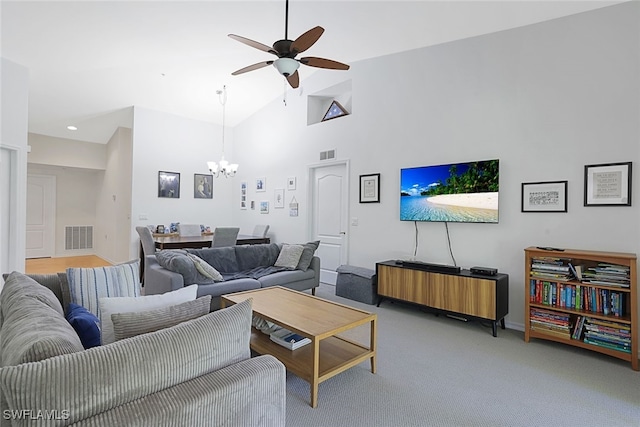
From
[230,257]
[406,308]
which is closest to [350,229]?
[406,308]

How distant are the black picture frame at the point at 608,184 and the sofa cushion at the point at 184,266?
161 inches

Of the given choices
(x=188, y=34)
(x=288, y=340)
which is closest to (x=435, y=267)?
(x=288, y=340)

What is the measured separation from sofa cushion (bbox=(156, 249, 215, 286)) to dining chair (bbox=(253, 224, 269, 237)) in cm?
278

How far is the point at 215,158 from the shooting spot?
7.39m

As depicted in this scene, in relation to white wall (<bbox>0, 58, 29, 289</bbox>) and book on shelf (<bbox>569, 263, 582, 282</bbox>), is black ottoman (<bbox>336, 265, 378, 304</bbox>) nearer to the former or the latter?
book on shelf (<bbox>569, 263, 582, 282</bbox>)

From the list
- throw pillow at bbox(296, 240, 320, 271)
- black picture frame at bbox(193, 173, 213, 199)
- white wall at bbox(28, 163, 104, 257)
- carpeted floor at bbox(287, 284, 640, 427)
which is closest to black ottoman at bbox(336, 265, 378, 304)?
throw pillow at bbox(296, 240, 320, 271)

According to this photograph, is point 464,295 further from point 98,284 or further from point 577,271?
point 98,284

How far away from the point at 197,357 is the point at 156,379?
15 centimetres

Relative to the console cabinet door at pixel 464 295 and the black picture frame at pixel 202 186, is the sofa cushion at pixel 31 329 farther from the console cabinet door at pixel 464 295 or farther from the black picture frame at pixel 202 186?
the black picture frame at pixel 202 186

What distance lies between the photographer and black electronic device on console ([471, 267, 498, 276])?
11.2 ft

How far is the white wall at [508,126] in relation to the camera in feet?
9.83

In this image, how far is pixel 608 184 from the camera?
300cm

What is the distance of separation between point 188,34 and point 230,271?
9.93ft

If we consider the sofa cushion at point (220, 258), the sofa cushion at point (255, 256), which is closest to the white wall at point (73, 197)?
the sofa cushion at point (220, 258)
